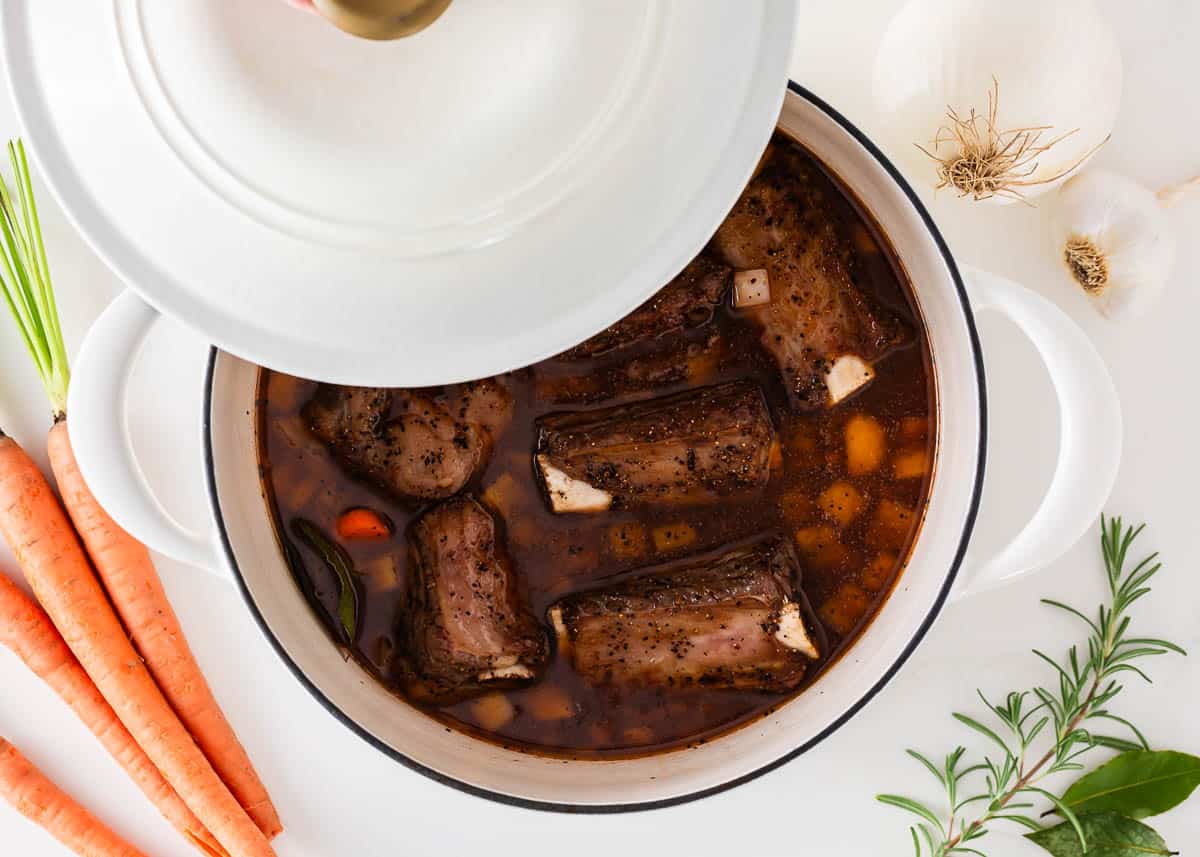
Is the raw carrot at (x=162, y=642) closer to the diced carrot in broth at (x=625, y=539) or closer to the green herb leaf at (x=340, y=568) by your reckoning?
the green herb leaf at (x=340, y=568)

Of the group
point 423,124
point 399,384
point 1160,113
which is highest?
point 1160,113

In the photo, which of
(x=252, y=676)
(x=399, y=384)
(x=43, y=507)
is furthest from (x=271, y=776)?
(x=399, y=384)

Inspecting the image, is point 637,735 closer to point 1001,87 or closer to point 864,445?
point 864,445

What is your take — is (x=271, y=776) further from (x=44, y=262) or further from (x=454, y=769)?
(x=44, y=262)

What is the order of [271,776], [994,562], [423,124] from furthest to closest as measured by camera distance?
1. [271,776]
2. [994,562]
3. [423,124]

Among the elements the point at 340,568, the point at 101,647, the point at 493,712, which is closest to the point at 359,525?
the point at 340,568

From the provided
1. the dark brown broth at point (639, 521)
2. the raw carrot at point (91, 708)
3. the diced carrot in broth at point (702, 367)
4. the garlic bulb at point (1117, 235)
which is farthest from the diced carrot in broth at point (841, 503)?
the raw carrot at point (91, 708)
